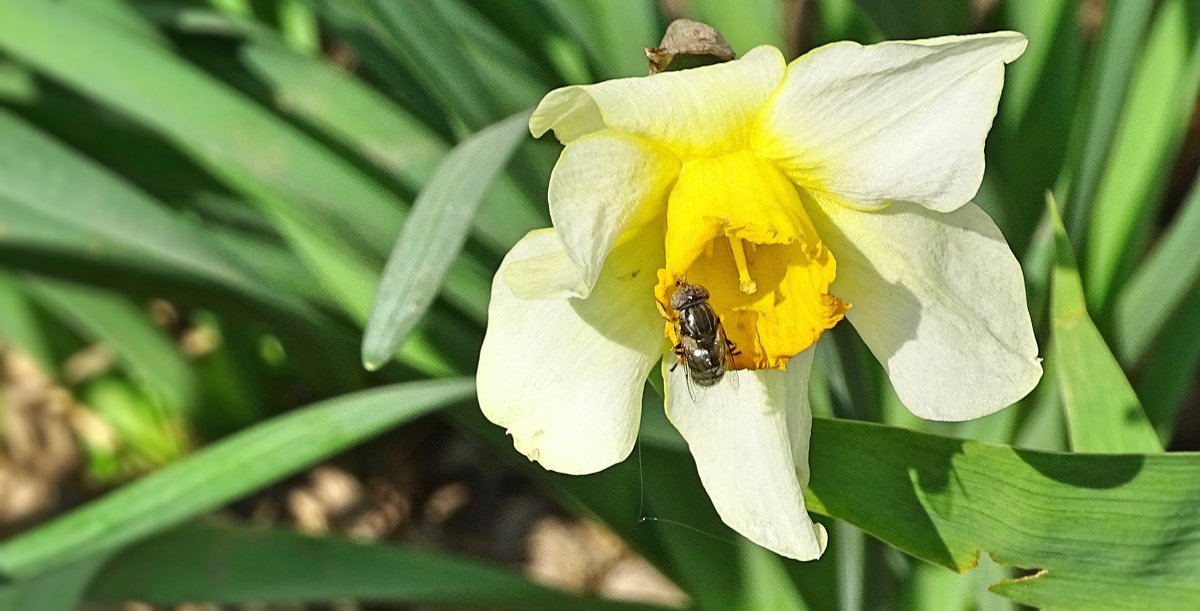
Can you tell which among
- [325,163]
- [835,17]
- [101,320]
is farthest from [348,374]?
[835,17]

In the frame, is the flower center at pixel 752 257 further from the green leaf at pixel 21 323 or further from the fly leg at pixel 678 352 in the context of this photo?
the green leaf at pixel 21 323

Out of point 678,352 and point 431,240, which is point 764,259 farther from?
point 431,240

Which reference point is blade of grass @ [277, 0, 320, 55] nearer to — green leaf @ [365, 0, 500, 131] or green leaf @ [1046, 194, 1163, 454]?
green leaf @ [365, 0, 500, 131]

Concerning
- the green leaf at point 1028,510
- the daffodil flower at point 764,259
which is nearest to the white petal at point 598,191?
the daffodil flower at point 764,259

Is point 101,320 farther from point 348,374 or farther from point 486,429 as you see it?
point 486,429

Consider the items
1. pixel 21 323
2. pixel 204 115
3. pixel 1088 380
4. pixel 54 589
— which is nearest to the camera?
pixel 1088 380

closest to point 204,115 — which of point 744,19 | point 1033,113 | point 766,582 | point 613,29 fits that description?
point 613,29
